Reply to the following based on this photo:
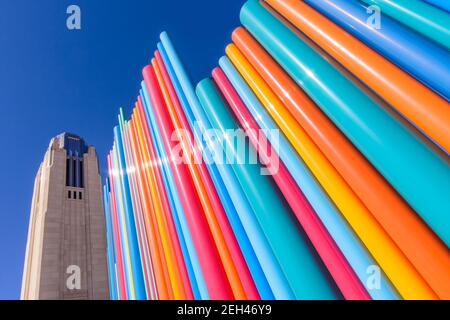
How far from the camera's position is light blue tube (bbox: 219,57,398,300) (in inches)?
115

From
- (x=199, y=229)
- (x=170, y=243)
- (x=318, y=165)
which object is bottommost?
(x=318, y=165)

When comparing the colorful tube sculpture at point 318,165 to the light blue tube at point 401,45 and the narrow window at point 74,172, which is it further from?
the narrow window at point 74,172

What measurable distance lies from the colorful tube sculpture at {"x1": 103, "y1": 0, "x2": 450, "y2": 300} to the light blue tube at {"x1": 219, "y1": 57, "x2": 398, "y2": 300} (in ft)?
0.05

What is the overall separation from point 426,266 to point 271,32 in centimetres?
461

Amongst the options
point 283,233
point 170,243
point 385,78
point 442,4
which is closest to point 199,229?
point 170,243

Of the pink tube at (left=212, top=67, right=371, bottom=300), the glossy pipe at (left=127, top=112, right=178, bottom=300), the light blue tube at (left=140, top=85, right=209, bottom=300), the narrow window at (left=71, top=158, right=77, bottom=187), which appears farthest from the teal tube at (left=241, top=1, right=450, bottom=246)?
the narrow window at (left=71, top=158, right=77, bottom=187)

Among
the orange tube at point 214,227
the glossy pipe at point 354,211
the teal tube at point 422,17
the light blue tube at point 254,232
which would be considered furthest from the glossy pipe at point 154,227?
the teal tube at point 422,17

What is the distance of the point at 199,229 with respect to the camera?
5.77m

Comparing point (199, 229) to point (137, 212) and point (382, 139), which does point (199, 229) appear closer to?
point (382, 139)

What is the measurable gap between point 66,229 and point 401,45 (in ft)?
113

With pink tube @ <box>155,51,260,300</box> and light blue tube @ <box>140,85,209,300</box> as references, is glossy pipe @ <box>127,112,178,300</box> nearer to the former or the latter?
light blue tube @ <box>140,85,209,300</box>

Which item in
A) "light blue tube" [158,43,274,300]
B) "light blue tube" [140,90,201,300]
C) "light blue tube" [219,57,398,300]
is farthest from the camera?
"light blue tube" [140,90,201,300]
